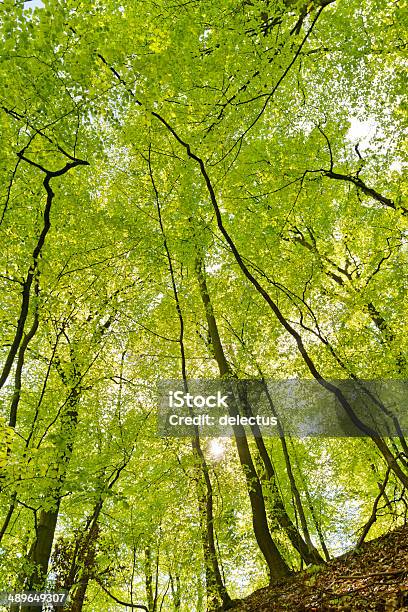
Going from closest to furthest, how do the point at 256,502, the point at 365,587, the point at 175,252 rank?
1. the point at 365,587
2. the point at 256,502
3. the point at 175,252

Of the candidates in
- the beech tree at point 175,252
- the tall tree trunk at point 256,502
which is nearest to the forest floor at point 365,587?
the beech tree at point 175,252

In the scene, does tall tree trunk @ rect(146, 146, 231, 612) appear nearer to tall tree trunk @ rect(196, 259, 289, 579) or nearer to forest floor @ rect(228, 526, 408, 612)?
tall tree trunk @ rect(196, 259, 289, 579)

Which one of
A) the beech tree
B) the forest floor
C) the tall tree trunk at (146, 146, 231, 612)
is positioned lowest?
the forest floor

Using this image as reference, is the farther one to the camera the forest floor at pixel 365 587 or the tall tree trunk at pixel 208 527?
the tall tree trunk at pixel 208 527

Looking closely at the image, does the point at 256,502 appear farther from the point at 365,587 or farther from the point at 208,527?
the point at 365,587

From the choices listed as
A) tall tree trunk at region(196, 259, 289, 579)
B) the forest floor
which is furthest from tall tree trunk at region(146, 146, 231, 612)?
the forest floor

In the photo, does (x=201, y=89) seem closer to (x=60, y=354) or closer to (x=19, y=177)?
(x=19, y=177)

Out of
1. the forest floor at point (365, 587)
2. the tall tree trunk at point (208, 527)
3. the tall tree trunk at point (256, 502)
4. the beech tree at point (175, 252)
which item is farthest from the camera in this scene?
the tall tree trunk at point (208, 527)

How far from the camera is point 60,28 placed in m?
5.38

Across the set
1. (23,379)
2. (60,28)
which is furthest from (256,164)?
(23,379)

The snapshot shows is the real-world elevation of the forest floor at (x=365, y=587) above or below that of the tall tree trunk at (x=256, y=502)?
below

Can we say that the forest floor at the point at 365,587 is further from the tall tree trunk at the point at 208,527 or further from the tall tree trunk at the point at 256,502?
the tall tree trunk at the point at 208,527

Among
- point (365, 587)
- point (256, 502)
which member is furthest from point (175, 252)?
point (365, 587)

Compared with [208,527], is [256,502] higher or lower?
higher
